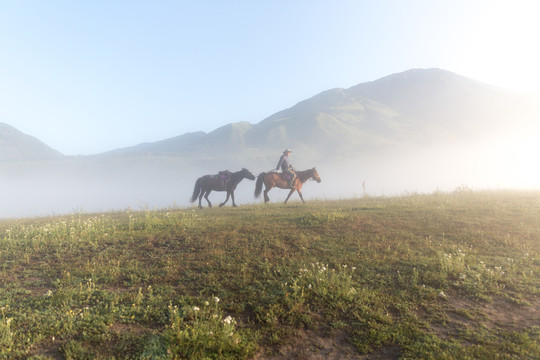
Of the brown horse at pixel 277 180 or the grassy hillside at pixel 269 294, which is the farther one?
the brown horse at pixel 277 180

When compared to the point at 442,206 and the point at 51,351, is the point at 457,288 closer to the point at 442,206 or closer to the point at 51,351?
the point at 51,351

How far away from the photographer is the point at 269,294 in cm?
502

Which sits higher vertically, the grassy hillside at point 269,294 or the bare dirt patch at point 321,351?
the grassy hillside at point 269,294

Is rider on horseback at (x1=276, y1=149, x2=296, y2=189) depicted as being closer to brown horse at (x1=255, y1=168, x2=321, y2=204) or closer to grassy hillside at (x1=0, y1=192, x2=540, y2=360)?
brown horse at (x1=255, y1=168, x2=321, y2=204)

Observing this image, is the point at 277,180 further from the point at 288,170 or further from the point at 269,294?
the point at 269,294

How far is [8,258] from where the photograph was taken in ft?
22.6

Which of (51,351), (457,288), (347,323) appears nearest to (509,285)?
(457,288)

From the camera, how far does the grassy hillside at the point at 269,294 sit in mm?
3680

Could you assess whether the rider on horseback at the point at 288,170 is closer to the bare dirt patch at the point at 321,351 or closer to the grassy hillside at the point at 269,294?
the grassy hillside at the point at 269,294

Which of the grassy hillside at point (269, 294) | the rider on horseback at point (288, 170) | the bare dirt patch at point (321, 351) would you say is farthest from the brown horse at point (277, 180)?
the bare dirt patch at point (321, 351)

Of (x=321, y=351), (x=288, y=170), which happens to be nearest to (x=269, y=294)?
(x=321, y=351)

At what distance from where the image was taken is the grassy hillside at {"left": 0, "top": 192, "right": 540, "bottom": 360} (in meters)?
3.68

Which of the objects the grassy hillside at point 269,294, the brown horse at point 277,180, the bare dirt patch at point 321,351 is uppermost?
the brown horse at point 277,180

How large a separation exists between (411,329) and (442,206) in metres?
11.6
